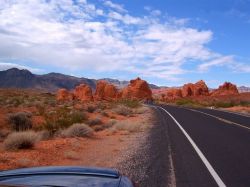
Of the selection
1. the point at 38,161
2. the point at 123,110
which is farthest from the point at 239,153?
the point at 123,110

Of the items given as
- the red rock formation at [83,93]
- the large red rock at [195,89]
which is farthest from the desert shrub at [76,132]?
the large red rock at [195,89]

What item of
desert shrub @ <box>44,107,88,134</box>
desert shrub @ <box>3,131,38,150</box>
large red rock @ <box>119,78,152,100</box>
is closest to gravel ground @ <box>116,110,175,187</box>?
desert shrub @ <box>3,131,38,150</box>

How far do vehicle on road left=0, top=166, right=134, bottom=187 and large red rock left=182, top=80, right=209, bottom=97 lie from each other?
446ft

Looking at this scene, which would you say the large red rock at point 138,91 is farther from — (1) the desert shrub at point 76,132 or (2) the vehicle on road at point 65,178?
(2) the vehicle on road at point 65,178

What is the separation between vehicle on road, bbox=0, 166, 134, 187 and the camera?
3.29m

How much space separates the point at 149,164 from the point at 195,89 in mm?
130521

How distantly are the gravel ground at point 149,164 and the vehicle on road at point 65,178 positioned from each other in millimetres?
5313

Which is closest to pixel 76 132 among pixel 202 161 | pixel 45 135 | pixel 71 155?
pixel 45 135

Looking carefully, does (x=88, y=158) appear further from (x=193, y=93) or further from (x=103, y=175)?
(x=193, y=93)

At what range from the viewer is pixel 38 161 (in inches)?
495

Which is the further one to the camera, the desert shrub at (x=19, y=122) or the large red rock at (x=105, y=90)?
the large red rock at (x=105, y=90)

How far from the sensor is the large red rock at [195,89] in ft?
458

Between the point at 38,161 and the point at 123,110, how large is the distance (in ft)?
98.1

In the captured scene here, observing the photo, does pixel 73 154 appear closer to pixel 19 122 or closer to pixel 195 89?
pixel 19 122
